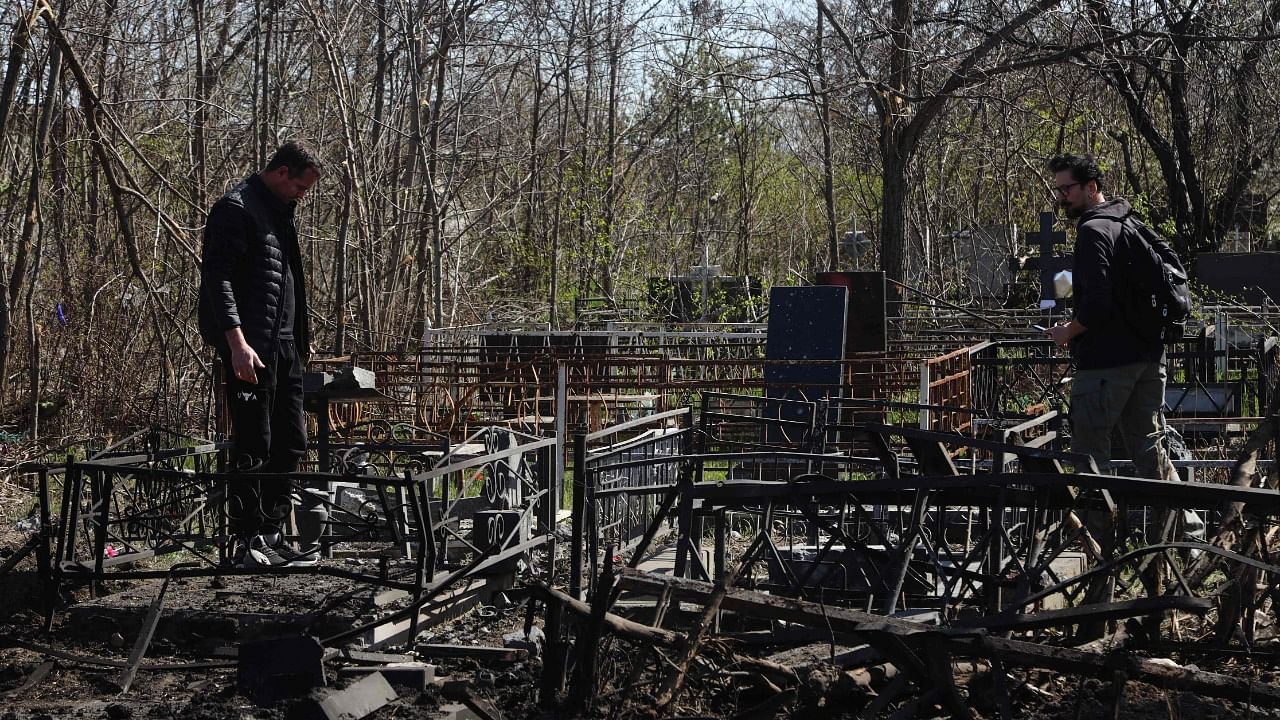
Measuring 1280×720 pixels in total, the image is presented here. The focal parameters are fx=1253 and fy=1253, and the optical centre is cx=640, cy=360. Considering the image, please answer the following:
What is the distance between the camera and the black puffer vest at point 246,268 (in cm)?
617

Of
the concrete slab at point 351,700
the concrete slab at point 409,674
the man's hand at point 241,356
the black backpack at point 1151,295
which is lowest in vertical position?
the concrete slab at point 409,674

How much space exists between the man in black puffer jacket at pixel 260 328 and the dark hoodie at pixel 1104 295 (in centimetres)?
387

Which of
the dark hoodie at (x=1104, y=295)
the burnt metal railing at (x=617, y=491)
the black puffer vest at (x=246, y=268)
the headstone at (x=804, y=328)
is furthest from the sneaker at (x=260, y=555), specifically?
the headstone at (x=804, y=328)

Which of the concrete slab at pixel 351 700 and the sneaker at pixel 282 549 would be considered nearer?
the concrete slab at pixel 351 700

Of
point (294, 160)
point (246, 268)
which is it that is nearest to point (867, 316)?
point (294, 160)

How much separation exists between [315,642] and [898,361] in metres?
7.03

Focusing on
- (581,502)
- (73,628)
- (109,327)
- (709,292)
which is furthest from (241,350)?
(709,292)

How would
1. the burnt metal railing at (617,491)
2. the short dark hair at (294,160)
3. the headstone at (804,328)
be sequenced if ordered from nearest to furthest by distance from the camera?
the burnt metal railing at (617,491) → the short dark hair at (294,160) → the headstone at (804,328)

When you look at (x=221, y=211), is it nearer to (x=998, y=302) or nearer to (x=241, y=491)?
(x=241, y=491)

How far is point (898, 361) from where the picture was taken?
10.5m

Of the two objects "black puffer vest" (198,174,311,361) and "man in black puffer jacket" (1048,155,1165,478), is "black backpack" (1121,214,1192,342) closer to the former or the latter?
"man in black puffer jacket" (1048,155,1165,478)

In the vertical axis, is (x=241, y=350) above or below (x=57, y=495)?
above

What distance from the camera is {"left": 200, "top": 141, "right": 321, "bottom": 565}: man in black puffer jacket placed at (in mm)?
6125

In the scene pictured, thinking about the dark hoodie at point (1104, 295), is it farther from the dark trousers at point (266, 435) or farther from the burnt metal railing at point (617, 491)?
the dark trousers at point (266, 435)
